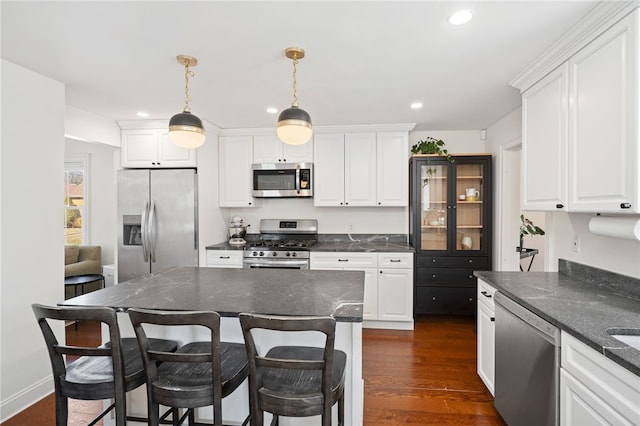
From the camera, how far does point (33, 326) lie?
7.74ft

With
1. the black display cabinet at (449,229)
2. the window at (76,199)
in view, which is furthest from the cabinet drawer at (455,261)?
the window at (76,199)

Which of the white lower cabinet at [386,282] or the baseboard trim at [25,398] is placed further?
the white lower cabinet at [386,282]

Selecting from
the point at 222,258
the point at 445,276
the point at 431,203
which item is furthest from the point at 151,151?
the point at 445,276

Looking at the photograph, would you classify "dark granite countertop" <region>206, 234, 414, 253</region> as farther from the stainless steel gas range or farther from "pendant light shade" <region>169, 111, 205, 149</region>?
"pendant light shade" <region>169, 111, 205, 149</region>

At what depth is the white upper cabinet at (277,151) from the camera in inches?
163

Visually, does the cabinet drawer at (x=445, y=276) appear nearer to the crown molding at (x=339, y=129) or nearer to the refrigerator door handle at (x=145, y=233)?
the crown molding at (x=339, y=129)

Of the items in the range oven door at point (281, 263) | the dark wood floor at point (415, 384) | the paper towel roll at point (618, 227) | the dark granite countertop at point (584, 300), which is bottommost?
the dark wood floor at point (415, 384)

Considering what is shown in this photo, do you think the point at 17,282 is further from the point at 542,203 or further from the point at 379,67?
the point at 542,203

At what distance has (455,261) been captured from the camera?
3.89 m

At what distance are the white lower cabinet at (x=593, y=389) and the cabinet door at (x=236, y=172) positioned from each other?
3.59 metres

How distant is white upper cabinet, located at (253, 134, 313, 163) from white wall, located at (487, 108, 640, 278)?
8.86 feet

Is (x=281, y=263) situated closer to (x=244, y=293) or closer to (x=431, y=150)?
(x=244, y=293)

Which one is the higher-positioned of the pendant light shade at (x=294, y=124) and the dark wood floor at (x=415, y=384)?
the pendant light shade at (x=294, y=124)

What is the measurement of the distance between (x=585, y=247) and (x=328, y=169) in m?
2.70
